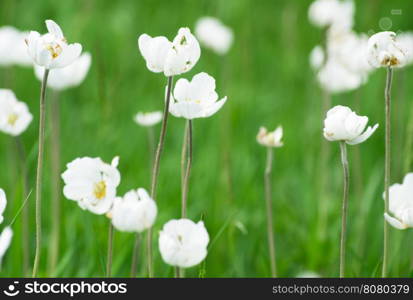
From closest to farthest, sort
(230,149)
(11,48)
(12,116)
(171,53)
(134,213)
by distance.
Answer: (134,213), (171,53), (12,116), (11,48), (230,149)

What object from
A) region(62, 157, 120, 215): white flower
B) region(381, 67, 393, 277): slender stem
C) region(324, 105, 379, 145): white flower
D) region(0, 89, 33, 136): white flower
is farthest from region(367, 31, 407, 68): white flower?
region(0, 89, 33, 136): white flower

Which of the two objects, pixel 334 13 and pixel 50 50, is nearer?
pixel 50 50

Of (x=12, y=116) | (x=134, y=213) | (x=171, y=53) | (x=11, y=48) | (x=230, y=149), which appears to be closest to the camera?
(x=134, y=213)

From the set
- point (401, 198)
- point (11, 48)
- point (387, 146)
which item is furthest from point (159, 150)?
point (11, 48)

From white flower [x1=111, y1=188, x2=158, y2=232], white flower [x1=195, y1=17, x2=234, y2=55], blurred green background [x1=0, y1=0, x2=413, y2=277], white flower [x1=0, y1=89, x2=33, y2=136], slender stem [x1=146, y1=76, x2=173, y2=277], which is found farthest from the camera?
white flower [x1=195, y1=17, x2=234, y2=55]

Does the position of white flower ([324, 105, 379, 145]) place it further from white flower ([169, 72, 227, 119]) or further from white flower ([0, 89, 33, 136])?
white flower ([0, 89, 33, 136])

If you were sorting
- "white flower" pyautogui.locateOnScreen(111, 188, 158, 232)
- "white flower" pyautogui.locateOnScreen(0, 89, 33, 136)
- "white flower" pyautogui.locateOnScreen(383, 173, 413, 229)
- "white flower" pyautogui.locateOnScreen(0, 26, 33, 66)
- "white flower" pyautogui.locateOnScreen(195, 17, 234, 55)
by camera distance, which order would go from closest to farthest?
"white flower" pyautogui.locateOnScreen(111, 188, 158, 232) → "white flower" pyautogui.locateOnScreen(383, 173, 413, 229) → "white flower" pyautogui.locateOnScreen(0, 89, 33, 136) → "white flower" pyautogui.locateOnScreen(0, 26, 33, 66) → "white flower" pyautogui.locateOnScreen(195, 17, 234, 55)

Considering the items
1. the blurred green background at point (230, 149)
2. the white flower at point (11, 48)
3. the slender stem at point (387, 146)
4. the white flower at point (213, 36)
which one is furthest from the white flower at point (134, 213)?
the white flower at point (213, 36)

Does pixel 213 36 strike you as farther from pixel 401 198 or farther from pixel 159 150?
pixel 159 150
